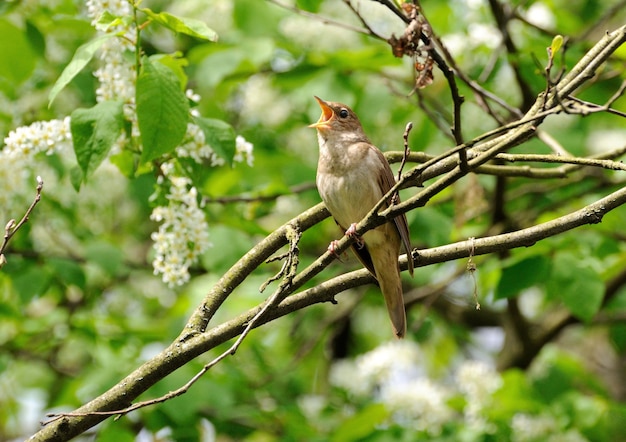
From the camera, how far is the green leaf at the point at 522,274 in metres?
5.34

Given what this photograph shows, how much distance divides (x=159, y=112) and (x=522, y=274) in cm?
259

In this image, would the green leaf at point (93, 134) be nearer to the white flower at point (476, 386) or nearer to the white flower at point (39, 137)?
the white flower at point (39, 137)

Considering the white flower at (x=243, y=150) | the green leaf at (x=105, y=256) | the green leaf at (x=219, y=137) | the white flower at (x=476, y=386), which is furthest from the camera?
the white flower at (x=476, y=386)

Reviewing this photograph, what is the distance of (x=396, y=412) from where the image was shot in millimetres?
6777

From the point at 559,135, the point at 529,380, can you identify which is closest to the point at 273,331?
the point at 529,380

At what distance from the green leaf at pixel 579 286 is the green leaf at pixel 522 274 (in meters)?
0.10

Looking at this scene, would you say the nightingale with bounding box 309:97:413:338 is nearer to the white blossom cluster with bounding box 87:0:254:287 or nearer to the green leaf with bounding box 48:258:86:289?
the white blossom cluster with bounding box 87:0:254:287

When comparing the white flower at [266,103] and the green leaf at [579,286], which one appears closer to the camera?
the green leaf at [579,286]

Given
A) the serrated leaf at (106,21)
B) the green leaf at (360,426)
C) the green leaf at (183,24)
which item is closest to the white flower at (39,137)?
the serrated leaf at (106,21)

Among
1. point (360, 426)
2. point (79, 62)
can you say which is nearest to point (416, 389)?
point (360, 426)

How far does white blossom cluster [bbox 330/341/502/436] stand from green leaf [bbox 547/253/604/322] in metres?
1.39

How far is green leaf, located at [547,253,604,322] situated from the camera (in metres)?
5.19

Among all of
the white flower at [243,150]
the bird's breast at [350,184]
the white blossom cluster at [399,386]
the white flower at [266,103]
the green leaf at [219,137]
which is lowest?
the white blossom cluster at [399,386]

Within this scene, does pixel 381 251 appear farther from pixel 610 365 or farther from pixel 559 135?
pixel 610 365
